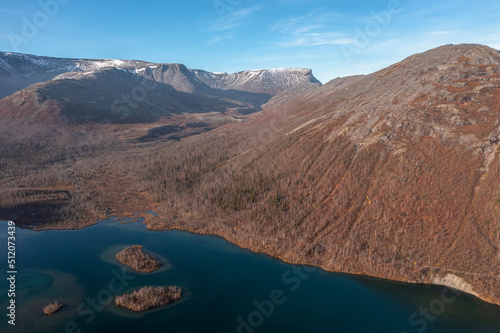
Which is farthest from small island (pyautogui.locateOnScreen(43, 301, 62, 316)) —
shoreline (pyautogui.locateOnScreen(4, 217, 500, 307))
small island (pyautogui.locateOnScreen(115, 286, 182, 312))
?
shoreline (pyautogui.locateOnScreen(4, 217, 500, 307))

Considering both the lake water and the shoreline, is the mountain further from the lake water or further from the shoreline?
the lake water

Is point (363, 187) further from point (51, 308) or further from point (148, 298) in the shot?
point (51, 308)

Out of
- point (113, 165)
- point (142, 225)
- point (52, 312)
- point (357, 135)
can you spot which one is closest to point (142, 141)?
point (113, 165)

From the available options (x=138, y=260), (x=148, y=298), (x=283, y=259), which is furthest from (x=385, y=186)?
(x=138, y=260)

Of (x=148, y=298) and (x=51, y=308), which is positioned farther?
(x=148, y=298)

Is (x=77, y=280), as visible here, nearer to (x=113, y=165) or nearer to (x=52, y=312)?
(x=52, y=312)
